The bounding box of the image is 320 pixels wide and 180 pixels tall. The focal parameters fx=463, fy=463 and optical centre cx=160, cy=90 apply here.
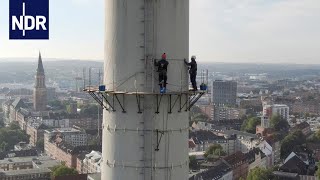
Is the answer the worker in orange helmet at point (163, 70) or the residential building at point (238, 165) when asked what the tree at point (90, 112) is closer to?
the residential building at point (238, 165)

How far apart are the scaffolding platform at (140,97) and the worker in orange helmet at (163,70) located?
14 centimetres

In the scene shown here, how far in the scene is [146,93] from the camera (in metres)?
8.27

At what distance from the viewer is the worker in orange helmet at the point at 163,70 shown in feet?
27.0

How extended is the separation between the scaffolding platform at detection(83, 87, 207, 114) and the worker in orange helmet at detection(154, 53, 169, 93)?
137mm

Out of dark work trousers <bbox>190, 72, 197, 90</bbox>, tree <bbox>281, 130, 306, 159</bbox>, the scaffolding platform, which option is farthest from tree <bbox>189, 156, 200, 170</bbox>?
the scaffolding platform

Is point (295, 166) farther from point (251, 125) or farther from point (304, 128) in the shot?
point (304, 128)

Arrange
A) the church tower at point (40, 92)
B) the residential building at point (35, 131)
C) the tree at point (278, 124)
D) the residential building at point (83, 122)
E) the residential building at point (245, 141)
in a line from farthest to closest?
the church tower at point (40, 92) < the residential building at point (83, 122) < the residential building at point (35, 131) < the tree at point (278, 124) < the residential building at point (245, 141)

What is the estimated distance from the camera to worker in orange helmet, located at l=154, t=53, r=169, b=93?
27.0ft

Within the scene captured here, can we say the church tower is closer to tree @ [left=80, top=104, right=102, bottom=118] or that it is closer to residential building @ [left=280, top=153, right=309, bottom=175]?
tree @ [left=80, top=104, right=102, bottom=118]

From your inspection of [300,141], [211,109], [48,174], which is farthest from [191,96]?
[211,109]

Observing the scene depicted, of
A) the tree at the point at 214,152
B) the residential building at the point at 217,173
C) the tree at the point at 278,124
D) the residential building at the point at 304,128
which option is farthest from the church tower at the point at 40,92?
the residential building at the point at 217,173

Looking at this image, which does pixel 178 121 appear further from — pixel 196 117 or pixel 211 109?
pixel 211 109

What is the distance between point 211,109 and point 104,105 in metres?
160

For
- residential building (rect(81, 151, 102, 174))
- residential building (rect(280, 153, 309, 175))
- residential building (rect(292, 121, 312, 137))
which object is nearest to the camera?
residential building (rect(280, 153, 309, 175))
